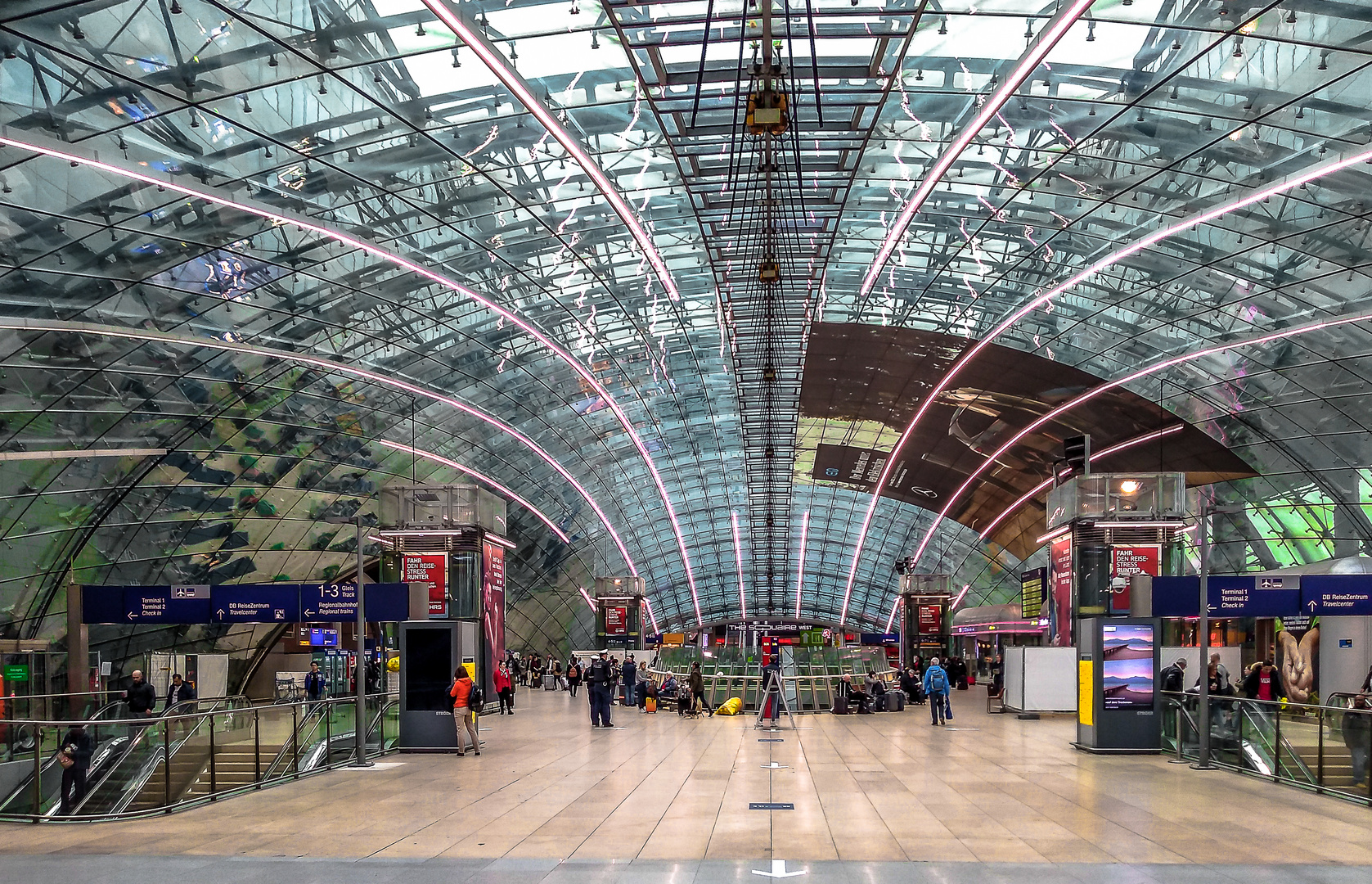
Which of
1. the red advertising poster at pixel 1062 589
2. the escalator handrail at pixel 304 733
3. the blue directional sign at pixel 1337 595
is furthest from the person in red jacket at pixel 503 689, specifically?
the blue directional sign at pixel 1337 595

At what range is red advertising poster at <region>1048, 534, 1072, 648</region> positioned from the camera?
26938mm

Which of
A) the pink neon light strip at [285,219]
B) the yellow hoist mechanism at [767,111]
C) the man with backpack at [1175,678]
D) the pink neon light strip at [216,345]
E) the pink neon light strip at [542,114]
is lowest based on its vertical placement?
the man with backpack at [1175,678]

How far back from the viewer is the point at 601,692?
96.6 ft

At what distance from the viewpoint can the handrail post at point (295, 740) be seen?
17.7 m

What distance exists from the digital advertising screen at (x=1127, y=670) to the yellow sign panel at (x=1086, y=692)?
28 centimetres

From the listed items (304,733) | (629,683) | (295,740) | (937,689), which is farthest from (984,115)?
(629,683)

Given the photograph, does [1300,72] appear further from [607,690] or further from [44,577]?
[44,577]

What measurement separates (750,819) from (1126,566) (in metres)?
15.7

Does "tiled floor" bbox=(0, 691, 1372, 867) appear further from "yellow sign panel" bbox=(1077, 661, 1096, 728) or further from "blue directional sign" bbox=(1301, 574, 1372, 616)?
"blue directional sign" bbox=(1301, 574, 1372, 616)

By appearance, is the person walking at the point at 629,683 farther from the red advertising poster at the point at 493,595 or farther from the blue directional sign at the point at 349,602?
the blue directional sign at the point at 349,602

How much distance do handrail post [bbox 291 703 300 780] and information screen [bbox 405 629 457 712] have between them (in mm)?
4058

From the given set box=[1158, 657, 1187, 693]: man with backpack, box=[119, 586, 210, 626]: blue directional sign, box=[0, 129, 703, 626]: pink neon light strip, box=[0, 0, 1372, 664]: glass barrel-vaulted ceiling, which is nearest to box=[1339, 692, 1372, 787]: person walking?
box=[1158, 657, 1187, 693]: man with backpack

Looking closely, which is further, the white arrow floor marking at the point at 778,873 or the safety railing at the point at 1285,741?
the safety railing at the point at 1285,741

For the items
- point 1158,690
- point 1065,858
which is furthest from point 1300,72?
point 1065,858
